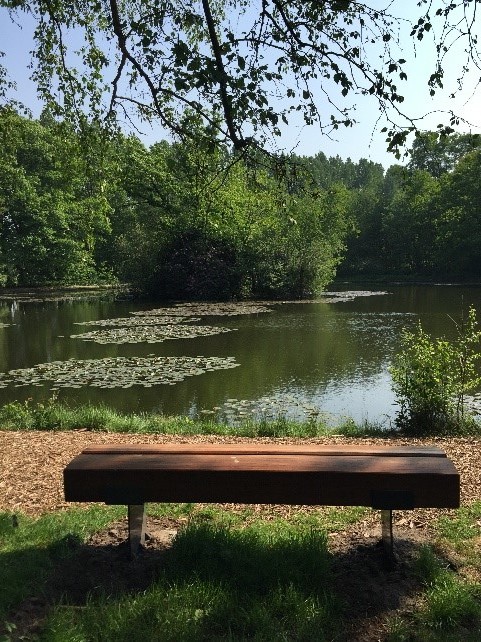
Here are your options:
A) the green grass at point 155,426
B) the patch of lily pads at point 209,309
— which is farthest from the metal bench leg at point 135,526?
the patch of lily pads at point 209,309

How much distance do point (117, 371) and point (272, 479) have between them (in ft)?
34.0

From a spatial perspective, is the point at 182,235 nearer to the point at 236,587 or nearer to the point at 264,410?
the point at 264,410

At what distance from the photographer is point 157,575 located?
118 inches

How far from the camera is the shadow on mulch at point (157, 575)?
2.64m

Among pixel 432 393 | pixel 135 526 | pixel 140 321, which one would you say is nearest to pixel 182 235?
pixel 140 321

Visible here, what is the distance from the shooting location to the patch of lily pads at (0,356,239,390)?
39.5 feet

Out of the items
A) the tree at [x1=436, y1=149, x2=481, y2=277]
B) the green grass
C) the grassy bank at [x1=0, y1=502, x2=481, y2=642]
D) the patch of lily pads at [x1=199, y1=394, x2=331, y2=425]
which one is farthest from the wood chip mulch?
the tree at [x1=436, y1=149, x2=481, y2=277]

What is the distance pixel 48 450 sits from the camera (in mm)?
6086

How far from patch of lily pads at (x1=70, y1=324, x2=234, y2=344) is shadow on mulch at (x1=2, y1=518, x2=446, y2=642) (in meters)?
14.0

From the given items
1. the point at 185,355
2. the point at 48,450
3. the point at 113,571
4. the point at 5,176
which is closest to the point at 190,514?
the point at 113,571

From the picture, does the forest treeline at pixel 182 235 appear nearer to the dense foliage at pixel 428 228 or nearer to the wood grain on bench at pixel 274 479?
the dense foliage at pixel 428 228

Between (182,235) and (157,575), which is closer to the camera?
(157,575)

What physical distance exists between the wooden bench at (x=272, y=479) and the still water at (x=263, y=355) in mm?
5971

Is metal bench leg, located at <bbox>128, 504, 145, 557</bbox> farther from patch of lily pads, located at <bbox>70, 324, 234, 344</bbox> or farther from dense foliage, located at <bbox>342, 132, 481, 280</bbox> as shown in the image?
dense foliage, located at <bbox>342, 132, 481, 280</bbox>
